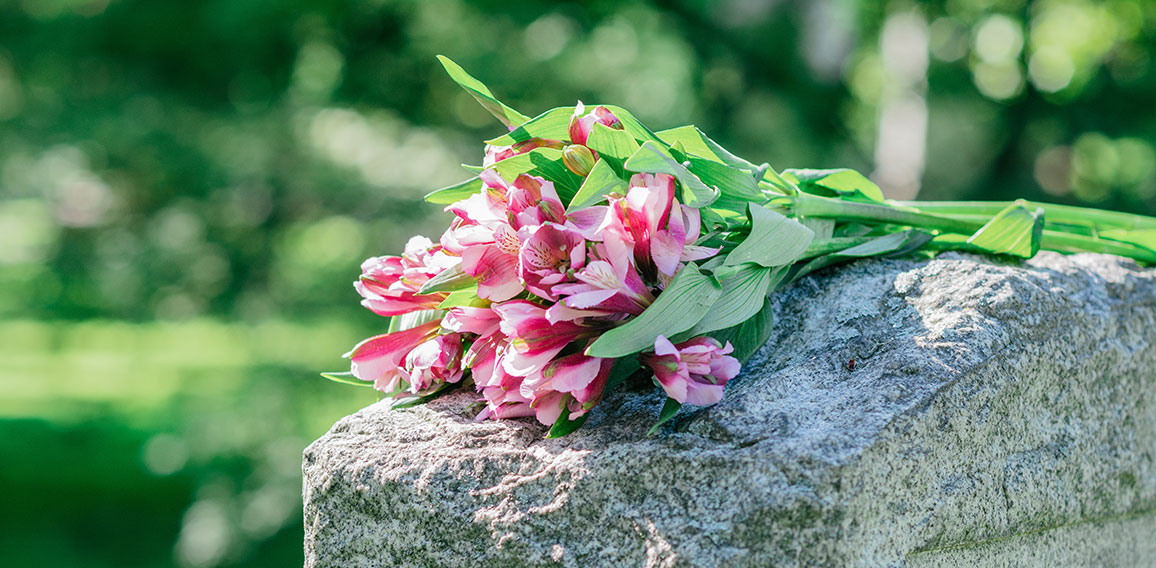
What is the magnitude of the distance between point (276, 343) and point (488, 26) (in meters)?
1.37

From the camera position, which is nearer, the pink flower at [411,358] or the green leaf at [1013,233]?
the pink flower at [411,358]

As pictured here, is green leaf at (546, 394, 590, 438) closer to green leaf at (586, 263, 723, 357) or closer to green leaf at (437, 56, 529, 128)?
green leaf at (586, 263, 723, 357)

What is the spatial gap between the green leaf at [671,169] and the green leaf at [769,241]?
0.18 ft

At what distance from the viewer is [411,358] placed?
34.3 inches

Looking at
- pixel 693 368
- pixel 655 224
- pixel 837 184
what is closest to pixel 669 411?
pixel 693 368

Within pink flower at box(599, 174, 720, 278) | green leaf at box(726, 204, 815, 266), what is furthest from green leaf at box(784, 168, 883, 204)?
pink flower at box(599, 174, 720, 278)

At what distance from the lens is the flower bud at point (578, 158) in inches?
29.3

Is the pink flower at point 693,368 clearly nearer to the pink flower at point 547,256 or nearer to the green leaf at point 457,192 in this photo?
the pink flower at point 547,256

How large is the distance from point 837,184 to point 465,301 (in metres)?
0.47

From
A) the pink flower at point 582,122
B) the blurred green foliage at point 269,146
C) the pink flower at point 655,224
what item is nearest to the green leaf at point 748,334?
the pink flower at point 655,224

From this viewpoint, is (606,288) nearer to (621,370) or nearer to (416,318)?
(621,370)

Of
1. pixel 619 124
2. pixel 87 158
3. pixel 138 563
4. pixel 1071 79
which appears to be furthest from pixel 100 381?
pixel 1071 79

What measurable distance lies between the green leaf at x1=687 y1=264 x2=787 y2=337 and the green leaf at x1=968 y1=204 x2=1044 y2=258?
328mm

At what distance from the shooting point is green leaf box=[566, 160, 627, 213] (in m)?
0.71
